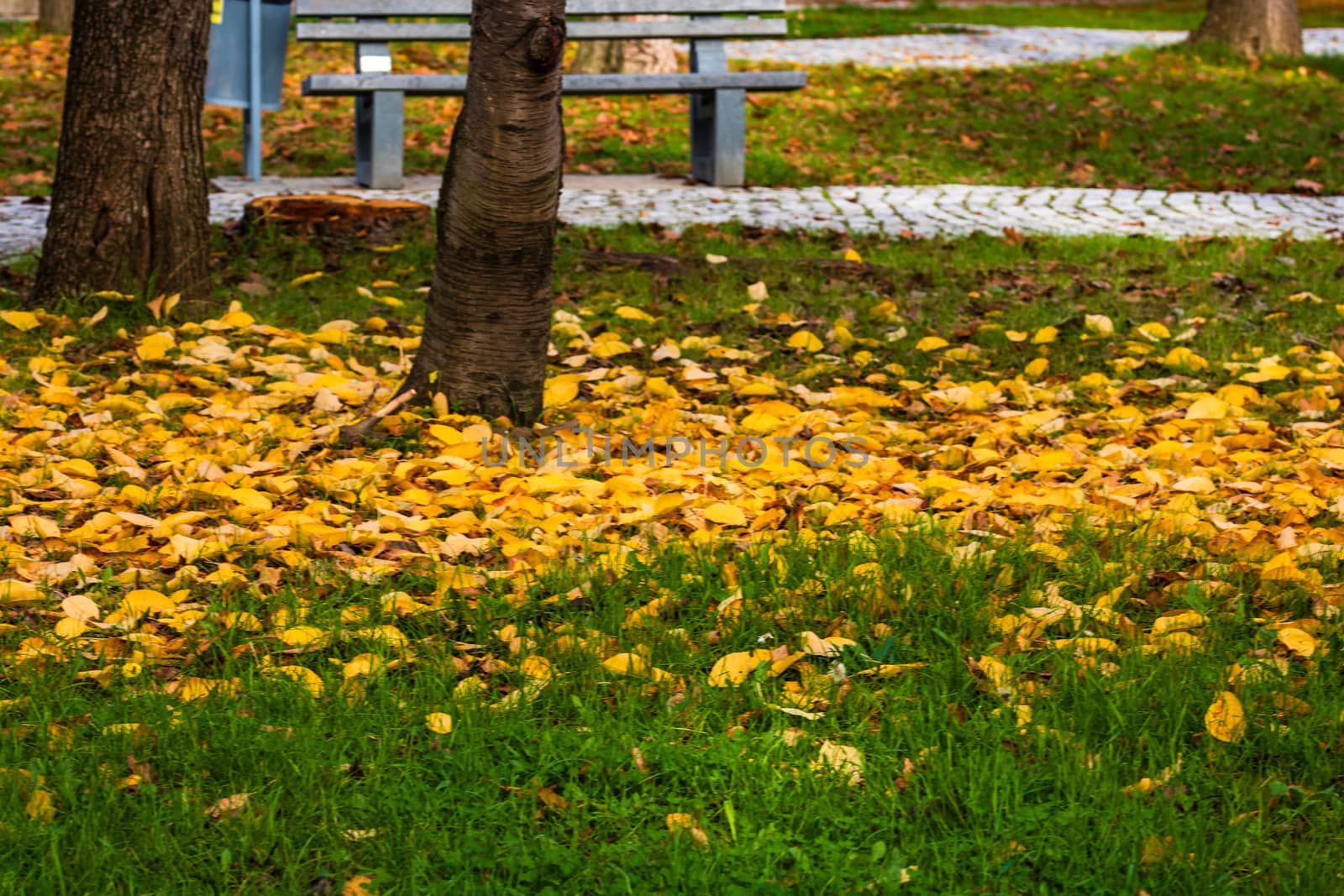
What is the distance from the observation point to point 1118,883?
79.0 inches

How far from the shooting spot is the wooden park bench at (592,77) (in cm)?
845

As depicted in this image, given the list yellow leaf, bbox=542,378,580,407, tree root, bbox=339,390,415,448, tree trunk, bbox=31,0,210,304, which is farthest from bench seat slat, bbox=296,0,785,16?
tree root, bbox=339,390,415,448

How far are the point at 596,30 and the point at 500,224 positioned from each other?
5.18m

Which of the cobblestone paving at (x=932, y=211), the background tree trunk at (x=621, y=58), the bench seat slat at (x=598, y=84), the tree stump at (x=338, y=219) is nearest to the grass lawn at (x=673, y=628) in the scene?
the tree stump at (x=338, y=219)

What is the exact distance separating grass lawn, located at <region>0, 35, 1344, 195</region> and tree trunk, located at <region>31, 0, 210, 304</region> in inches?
135

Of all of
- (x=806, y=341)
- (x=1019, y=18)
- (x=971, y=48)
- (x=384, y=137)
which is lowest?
(x=806, y=341)

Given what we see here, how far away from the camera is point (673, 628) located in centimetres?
282

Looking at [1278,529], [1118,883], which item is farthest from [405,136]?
[1118,883]

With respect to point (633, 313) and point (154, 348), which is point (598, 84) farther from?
point (154, 348)

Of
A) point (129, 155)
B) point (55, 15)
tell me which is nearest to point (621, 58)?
point (55, 15)

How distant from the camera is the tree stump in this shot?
660cm

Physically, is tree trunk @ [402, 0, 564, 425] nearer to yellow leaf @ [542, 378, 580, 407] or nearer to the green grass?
yellow leaf @ [542, 378, 580, 407]

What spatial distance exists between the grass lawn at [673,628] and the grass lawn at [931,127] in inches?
192

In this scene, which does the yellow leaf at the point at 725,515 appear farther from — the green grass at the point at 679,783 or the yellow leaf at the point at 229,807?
the yellow leaf at the point at 229,807
